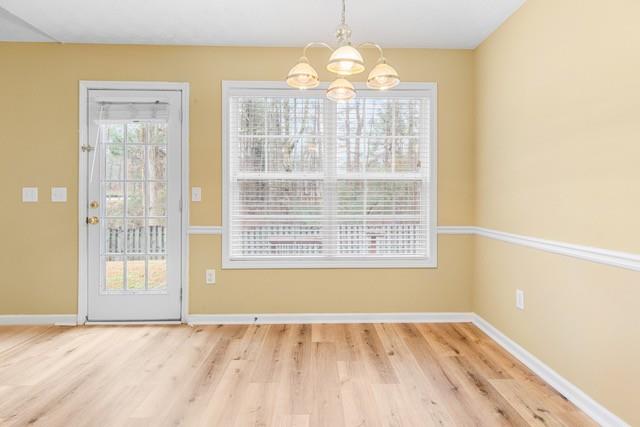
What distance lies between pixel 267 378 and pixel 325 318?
1091 millimetres

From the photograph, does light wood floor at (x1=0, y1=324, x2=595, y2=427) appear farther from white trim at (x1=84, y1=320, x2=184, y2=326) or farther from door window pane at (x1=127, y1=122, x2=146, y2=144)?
door window pane at (x1=127, y1=122, x2=146, y2=144)

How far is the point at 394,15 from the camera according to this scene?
2.71m

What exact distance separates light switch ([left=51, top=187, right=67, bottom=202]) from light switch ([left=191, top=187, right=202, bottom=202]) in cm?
114

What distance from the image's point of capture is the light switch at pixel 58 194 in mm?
3219

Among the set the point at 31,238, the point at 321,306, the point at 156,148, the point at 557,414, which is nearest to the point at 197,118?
the point at 156,148

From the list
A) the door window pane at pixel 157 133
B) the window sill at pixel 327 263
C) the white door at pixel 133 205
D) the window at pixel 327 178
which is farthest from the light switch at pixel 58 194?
the window sill at pixel 327 263

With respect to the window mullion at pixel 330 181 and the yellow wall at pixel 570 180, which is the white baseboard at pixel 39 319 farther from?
the yellow wall at pixel 570 180

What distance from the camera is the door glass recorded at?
10.7ft

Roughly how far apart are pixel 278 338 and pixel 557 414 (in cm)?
192

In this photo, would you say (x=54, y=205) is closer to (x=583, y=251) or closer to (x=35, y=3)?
(x=35, y=3)

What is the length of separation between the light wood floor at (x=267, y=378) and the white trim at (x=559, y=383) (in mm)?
52

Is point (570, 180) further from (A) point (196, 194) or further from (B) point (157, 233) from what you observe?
(B) point (157, 233)

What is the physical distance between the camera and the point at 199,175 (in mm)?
3264

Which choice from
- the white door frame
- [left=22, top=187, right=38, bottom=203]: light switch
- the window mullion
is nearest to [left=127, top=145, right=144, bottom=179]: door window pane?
the white door frame
